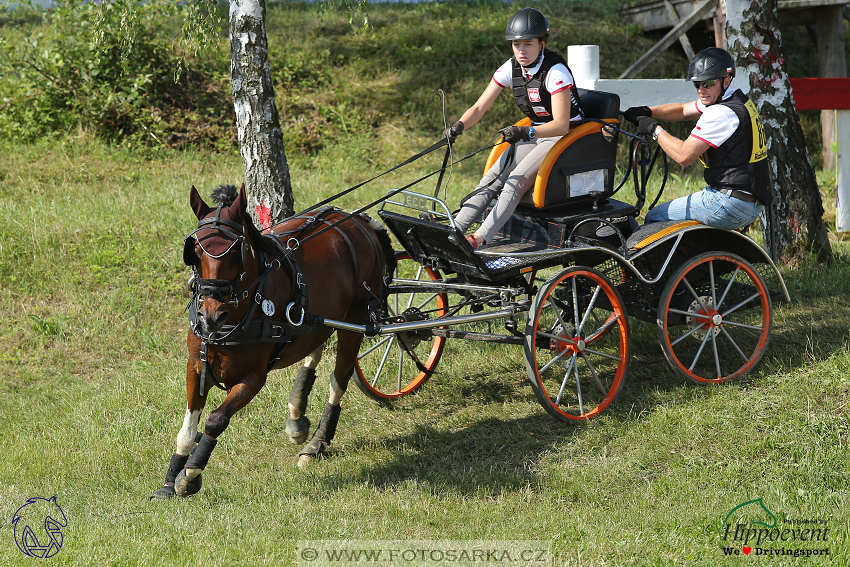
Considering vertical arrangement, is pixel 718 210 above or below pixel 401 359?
above

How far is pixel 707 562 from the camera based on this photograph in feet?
12.7

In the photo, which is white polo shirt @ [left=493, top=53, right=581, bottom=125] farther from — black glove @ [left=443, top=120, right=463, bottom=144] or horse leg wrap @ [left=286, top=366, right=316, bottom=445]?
horse leg wrap @ [left=286, top=366, right=316, bottom=445]

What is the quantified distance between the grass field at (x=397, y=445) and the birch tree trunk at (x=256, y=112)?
1.67 metres

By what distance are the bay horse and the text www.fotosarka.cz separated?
0.90m

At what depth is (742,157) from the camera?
5.59 m

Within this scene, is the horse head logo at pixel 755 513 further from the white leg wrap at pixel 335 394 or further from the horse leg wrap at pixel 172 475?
the horse leg wrap at pixel 172 475

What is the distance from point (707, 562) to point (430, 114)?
9.57m

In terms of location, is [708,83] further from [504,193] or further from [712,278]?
[504,193]

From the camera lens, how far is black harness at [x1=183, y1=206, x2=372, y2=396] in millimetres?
4188

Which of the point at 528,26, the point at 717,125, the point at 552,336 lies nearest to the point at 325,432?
the point at 552,336

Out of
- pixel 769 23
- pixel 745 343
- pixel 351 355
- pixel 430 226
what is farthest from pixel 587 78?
pixel 351 355

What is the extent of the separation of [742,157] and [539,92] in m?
1.53

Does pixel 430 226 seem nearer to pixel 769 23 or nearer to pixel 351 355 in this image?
pixel 351 355

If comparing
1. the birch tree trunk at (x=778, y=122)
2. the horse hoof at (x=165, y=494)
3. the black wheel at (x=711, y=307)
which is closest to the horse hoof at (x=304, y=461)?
the horse hoof at (x=165, y=494)
